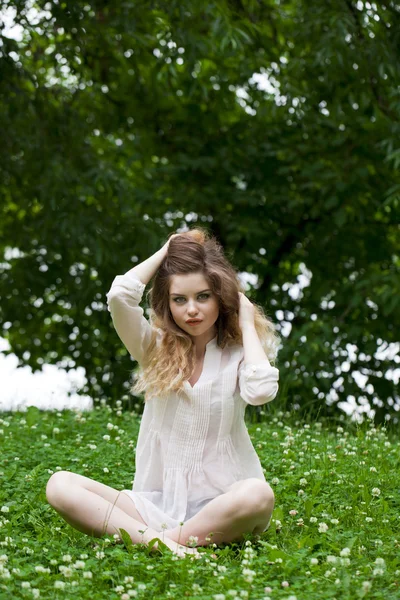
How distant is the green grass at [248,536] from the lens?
3539 mm

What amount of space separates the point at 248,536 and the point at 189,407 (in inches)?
27.7

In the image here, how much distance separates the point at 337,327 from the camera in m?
9.16

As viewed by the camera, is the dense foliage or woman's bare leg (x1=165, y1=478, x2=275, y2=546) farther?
the dense foliage

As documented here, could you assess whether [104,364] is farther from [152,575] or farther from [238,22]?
[152,575]

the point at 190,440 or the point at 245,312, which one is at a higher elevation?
the point at 245,312

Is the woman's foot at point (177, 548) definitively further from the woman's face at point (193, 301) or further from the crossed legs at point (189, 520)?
the woman's face at point (193, 301)

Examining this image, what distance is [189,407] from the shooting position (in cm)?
443

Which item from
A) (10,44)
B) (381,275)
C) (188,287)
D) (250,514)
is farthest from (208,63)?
(250,514)

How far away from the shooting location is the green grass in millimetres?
3539

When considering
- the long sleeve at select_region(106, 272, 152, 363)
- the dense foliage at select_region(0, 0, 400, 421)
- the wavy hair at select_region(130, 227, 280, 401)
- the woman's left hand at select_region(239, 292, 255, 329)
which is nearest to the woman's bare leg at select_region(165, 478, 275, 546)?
the wavy hair at select_region(130, 227, 280, 401)

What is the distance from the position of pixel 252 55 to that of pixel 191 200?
1.82 metres

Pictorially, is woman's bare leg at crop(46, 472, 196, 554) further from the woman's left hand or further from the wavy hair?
the woman's left hand

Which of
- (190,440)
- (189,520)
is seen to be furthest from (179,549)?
(190,440)

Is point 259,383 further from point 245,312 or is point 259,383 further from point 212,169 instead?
point 212,169
